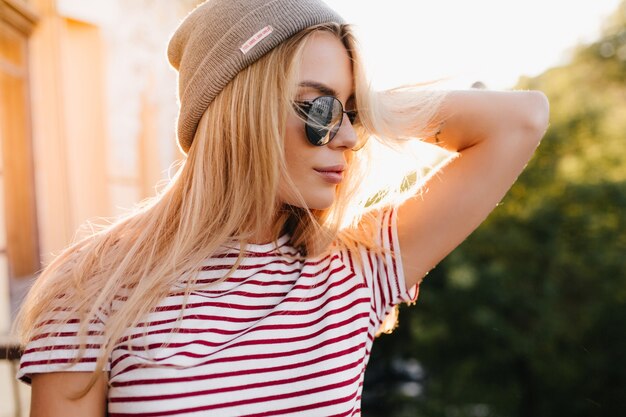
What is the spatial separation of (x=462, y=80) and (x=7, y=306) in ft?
5.74

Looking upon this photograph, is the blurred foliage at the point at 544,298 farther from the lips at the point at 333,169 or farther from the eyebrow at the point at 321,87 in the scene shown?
the eyebrow at the point at 321,87

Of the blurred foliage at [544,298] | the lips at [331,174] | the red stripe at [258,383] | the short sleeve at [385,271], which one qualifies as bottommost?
the blurred foliage at [544,298]

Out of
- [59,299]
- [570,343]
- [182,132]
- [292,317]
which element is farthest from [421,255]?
[570,343]

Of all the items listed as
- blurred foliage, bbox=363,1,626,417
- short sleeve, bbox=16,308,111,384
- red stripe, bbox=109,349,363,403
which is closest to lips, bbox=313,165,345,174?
red stripe, bbox=109,349,363,403

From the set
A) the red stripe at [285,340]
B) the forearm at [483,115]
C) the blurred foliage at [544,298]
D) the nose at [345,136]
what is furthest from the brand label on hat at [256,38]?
the blurred foliage at [544,298]

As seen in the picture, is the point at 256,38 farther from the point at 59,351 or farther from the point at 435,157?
the point at 435,157

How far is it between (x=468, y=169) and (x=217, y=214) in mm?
636

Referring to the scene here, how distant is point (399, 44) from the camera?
195cm

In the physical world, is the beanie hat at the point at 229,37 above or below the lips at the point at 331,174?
above

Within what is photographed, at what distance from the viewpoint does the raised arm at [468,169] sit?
5.08ft

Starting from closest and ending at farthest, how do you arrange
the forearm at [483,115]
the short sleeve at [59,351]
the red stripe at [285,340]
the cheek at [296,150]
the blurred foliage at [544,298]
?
1. the short sleeve at [59,351]
2. the red stripe at [285,340]
3. the cheek at [296,150]
4. the forearm at [483,115]
5. the blurred foliage at [544,298]

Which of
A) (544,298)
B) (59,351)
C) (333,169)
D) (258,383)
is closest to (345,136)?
(333,169)

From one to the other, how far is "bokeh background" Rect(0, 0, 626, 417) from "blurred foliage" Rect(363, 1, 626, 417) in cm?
1

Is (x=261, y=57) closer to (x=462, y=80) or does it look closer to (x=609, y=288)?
(x=462, y=80)
